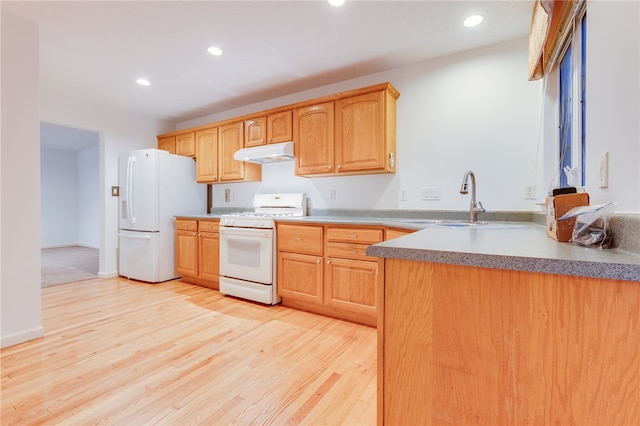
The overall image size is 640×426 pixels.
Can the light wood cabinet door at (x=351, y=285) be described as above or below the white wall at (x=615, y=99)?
below

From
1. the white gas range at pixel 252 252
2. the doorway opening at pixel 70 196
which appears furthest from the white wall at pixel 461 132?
the doorway opening at pixel 70 196

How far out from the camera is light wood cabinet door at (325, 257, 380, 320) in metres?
2.36

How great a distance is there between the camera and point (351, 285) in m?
2.45

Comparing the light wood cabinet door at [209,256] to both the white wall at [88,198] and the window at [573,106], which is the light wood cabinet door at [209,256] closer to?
the window at [573,106]

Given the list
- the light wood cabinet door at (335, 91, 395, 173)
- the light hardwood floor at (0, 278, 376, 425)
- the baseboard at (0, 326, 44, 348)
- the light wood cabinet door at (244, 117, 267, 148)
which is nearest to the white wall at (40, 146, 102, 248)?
the light hardwood floor at (0, 278, 376, 425)

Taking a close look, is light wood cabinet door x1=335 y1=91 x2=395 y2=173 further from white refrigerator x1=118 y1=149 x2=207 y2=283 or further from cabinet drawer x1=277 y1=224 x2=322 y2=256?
white refrigerator x1=118 y1=149 x2=207 y2=283

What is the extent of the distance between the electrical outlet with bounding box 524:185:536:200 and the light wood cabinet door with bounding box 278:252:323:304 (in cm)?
178

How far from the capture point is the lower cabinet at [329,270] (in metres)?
2.38

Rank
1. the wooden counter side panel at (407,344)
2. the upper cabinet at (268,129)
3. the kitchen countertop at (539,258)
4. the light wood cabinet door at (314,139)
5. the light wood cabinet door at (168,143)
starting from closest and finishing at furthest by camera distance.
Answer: the kitchen countertop at (539,258), the wooden counter side panel at (407,344), the light wood cabinet door at (314,139), the upper cabinet at (268,129), the light wood cabinet door at (168,143)

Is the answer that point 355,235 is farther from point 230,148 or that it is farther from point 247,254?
point 230,148

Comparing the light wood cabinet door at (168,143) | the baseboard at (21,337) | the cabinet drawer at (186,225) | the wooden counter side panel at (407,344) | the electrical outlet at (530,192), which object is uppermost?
the light wood cabinet door at (168,143)

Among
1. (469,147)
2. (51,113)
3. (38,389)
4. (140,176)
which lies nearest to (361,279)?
(469,147)

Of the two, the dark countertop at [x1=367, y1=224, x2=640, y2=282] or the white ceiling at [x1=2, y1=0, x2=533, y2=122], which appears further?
the white ceiling at [x1=2, y1=0, x2=533, y2=122]

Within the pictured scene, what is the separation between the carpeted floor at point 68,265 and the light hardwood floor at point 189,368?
123cm
